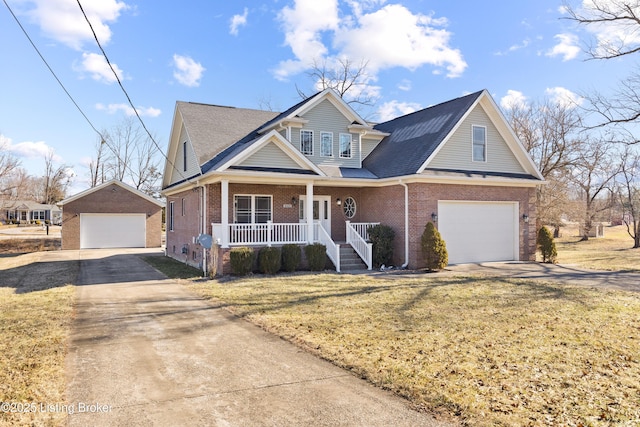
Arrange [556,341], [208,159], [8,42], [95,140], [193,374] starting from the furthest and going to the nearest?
[95,140], [208,159], [8,42], [556,341], [193,374]

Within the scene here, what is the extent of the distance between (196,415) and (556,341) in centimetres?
540

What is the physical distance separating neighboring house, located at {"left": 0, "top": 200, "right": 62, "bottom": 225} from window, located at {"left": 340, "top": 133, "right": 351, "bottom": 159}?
66.4m

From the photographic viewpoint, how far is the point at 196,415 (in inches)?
167

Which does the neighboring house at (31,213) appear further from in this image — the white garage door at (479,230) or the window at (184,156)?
the white garage door at (479,230)

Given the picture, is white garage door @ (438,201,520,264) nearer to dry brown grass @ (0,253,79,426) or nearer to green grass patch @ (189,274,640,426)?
green grass patch @ (189,274,640,426)

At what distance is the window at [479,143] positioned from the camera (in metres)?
17.7

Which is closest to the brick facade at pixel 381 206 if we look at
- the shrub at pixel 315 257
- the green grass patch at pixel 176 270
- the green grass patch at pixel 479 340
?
the green grass patch at pixel 176 270

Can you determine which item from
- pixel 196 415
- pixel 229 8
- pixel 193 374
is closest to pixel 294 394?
pixel 196 415

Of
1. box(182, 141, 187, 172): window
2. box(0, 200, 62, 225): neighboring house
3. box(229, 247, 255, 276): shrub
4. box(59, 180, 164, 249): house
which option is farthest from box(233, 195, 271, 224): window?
box(0, 200, 62, 225): neighboring house

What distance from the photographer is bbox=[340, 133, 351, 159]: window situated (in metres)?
18.9

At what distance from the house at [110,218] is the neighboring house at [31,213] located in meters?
48.5

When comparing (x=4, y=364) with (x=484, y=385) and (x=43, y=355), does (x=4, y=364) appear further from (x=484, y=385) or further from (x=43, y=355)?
(x=484, y=385)

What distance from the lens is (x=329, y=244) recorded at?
1612cm

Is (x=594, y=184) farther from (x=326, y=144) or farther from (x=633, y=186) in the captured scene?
(x=326, y=144)
